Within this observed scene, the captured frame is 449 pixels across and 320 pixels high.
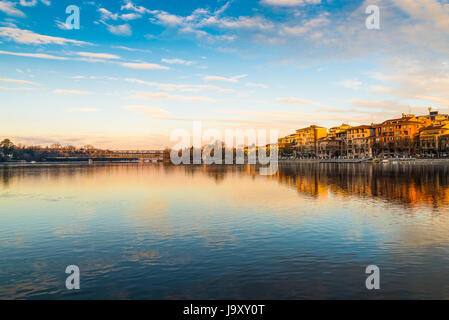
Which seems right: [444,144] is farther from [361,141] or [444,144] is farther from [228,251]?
[228,251]

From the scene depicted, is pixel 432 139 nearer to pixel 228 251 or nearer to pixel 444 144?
pixel 444 144

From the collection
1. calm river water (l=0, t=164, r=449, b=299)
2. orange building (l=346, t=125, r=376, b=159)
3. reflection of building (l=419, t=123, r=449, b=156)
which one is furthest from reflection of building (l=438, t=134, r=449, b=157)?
calm river water (l=0, t=164, r=449, b=299)

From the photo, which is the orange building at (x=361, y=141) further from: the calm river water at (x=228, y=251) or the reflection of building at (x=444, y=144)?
the calm river water at (x=228, y=251)

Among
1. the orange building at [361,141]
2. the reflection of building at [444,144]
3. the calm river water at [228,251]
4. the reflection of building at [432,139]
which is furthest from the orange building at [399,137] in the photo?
the calm river water at [228,251]

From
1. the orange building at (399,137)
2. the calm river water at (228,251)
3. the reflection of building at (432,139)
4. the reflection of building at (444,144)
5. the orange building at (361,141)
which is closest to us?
the calm river water at (228,251)

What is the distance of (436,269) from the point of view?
1193cm

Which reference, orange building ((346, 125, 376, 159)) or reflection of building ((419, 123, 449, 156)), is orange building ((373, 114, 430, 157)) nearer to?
reflection of building ((419, 123, 449, 156))

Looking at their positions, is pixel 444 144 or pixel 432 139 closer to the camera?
pixel 444 144

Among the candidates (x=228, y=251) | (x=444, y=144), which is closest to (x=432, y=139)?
(x=444, y=144)

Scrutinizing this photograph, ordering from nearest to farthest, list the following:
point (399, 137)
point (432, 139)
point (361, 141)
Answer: point (432, 139) → point (399, 137) → point (361, 141)

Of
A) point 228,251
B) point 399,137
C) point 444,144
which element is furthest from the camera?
point 399,137

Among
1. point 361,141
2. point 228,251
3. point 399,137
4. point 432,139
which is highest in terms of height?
point 399,137

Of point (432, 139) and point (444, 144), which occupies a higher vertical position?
point (432, 139)
